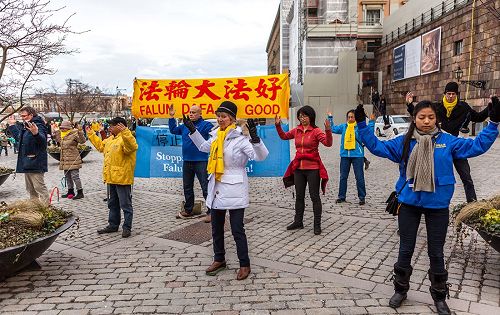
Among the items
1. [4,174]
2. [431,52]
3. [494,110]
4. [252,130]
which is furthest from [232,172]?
[431,52]

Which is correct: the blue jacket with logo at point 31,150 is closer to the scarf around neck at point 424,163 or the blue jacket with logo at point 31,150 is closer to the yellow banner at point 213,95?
the yellow banner at point 213,95

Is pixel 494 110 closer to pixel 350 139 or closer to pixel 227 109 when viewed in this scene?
pixel 227 109

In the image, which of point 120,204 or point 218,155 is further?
point 120,204

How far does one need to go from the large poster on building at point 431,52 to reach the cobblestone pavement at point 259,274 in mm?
26452

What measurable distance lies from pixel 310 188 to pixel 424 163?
2628 millimetres

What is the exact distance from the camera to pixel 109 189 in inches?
239

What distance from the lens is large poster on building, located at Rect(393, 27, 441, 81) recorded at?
29.5 m

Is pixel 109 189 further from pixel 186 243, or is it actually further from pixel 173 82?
pixel 173 82

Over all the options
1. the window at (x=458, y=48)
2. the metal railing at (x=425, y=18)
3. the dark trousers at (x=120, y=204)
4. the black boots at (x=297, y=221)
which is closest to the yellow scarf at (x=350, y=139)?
the black boots at (x=297, y=221)

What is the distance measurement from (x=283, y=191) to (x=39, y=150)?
503cm

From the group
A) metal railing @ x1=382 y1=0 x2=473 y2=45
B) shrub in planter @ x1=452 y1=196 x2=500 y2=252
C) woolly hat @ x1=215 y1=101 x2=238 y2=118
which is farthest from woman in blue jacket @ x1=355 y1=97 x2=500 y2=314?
metal railing @ x1=382 y1=0 x2=473 y2=45

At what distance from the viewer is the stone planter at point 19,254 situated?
3.92m

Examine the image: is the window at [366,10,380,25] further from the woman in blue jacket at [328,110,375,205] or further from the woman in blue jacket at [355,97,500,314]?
the woman in blue jacket at [355,97,500,314]

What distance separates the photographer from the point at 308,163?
5.85m
